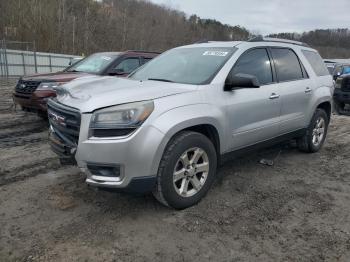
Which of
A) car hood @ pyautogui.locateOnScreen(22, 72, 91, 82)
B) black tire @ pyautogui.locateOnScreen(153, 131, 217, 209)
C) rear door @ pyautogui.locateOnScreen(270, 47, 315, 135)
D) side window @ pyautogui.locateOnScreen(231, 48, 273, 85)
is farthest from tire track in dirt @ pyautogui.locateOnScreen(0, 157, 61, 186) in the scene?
rear door @ pyautogui.locateOnScreen(270, 47, 315, 135)

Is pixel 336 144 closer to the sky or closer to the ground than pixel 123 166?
closer to the ground

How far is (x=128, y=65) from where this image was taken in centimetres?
858

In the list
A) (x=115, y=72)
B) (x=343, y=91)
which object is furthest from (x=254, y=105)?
(x=343, y=91)

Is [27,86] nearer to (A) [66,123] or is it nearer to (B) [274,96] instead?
(A) [66,123]

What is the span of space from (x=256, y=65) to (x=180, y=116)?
173cm

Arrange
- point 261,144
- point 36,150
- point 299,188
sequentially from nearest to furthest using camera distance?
1. point 299,188
2. point 261,144
3. point 36,150

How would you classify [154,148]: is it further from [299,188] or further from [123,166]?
[299,188]

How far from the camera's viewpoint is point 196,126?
416cm

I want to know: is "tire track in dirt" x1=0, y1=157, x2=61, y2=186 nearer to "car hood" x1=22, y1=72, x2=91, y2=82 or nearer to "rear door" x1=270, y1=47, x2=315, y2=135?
"car hood" x1=22, y1=72, x2=91, y2=82

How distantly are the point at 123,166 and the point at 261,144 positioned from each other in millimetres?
2286

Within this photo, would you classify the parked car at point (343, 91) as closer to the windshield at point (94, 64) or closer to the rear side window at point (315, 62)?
the rear side window at point (315, 62)

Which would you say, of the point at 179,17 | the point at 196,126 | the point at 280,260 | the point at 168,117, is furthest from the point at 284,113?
the point at 179,17

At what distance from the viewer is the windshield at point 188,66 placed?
14.7ft

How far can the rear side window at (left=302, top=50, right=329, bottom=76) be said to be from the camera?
20.6ft
